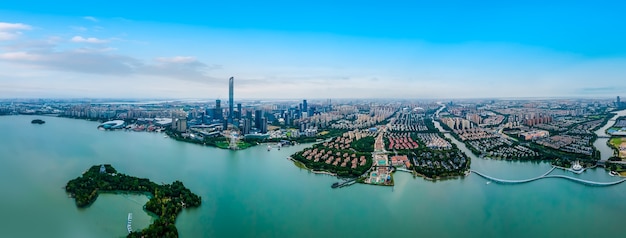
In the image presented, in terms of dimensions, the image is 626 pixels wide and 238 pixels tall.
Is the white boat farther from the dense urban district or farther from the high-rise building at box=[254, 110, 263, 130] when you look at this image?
the high-rise building at box=[254, 110, 263, 130]

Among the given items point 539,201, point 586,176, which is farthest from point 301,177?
point 586,176

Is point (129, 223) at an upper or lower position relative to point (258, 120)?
lower

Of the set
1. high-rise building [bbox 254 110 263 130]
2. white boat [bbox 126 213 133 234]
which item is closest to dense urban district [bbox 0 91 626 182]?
high-rise building [bbox 254 110 263 130]

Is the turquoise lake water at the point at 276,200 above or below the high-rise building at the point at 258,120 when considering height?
below

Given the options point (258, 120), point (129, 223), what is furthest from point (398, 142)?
point (129, 223)

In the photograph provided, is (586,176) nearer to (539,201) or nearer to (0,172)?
(539,201)

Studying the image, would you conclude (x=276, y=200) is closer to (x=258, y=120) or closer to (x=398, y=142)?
(x=398, y=142)

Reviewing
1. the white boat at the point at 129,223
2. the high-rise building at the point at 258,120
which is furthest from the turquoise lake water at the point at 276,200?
the high-rise building at the point at 258,120

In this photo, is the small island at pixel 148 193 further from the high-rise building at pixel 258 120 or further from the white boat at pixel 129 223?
the high-rise building at pixel 258 120
